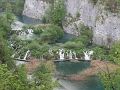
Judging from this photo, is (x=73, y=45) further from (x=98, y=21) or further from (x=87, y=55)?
(x=98, y=21)

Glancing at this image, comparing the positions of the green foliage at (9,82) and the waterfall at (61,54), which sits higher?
the green foliage at (9,82)

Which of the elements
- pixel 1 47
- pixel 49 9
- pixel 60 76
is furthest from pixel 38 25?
pixel 1 47

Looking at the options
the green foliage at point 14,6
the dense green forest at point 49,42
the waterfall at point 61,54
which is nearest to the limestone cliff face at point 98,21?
the dense green forest at point 49,42

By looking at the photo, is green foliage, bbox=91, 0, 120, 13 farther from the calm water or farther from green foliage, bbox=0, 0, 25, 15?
green foliage, bbox=0, 0, 25, 15

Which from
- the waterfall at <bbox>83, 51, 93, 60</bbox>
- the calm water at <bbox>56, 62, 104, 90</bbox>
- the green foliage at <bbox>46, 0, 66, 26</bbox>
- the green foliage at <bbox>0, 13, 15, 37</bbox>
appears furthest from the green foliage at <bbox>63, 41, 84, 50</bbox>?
the green foliage at <bbox>46, 0, 66, 26</bbox>

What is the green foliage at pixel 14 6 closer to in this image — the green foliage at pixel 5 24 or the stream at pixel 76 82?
the green foliage at pixel 5 24

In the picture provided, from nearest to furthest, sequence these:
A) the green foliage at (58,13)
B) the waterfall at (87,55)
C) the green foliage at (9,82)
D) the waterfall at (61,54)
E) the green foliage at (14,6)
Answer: the green foliage at (9,82) → the waterfall at (87,55) → the waterfall at (61,54) → the green foliage at (58,13) → the green foliage at (14,6)

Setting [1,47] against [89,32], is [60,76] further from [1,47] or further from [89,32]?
[89,32]
